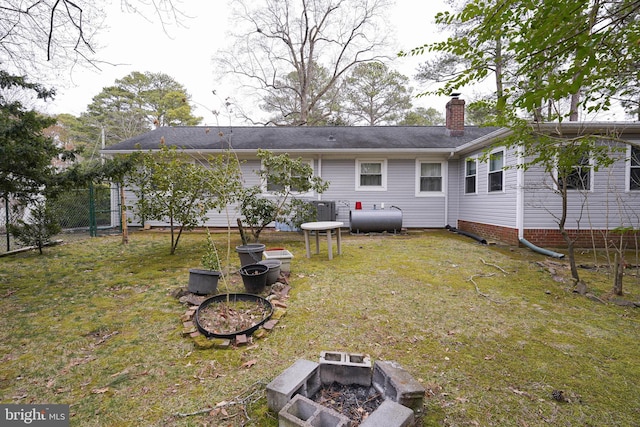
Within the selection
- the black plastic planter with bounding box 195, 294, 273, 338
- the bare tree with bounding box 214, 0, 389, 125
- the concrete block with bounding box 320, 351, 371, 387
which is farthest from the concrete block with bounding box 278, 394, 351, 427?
the bare tree with bounding box 214, 0, 389, 125

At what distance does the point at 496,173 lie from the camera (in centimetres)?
802

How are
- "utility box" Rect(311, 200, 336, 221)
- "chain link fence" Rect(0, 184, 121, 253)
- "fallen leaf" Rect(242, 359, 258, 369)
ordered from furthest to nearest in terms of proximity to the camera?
1. "utility box" Rect(311, 200, 336, 221)
2. "chain link fence" Rect(0, 184, 121, 253)
3. "fallen leaf" Rect(242, 359, 258, 369)

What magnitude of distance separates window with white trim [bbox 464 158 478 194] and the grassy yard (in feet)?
14.3

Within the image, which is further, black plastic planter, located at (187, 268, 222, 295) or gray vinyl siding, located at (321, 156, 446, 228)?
gray vinyl siding, located at (321, 156, 446, 228)

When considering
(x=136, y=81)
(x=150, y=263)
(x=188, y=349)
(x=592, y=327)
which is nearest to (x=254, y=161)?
(x=150, y=263)

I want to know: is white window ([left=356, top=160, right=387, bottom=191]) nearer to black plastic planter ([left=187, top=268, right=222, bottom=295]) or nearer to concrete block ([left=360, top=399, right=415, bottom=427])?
black plastic planter ([left=187, top=268, right=222, bottom=295])

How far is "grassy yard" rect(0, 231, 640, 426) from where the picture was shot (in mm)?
1958

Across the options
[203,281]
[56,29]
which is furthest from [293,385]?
[56,29]

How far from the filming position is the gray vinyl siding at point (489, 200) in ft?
24.1

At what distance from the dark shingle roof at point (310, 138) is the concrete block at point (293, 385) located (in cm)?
839

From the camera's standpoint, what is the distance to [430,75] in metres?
14.5

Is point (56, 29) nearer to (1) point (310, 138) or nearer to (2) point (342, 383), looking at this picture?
(2) point (342, 383)

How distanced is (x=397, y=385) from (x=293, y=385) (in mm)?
651

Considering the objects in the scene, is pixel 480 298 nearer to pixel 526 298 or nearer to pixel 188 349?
pixel 526 298
